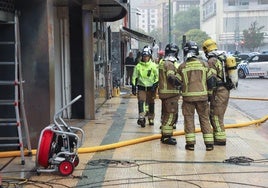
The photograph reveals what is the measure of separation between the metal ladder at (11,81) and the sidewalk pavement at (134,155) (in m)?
0.38

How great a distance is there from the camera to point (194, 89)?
8.41 m

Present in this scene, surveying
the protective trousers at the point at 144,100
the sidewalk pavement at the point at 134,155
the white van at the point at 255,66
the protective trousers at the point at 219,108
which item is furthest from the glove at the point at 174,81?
the white van at the point at 255,66

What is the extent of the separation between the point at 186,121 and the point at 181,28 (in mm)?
119819

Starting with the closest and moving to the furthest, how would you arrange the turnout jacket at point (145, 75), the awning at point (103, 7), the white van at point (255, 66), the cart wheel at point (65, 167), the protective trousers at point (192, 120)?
the cart wheel at point (65, 167) < the protective trousers at point (192, 120) < the turnout jacket at point (145, 75) < the awning at point (103, 7) < the white van at point (255, 66)

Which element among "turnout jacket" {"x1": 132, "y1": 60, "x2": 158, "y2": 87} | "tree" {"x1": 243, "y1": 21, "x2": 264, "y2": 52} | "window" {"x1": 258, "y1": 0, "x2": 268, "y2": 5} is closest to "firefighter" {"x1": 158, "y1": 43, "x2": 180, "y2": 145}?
"turnout jacket" {"x1": 132, "y1": 60, "x2": 158, "y2": 87}

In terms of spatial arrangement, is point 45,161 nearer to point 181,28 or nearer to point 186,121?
point 186,121

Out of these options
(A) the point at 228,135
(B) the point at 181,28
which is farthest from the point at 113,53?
(B) the point at 181,28

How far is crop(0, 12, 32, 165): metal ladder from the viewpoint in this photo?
7.39 metres

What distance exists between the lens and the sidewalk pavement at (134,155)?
6550 millimetres

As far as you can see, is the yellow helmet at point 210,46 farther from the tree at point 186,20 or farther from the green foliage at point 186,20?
the green foliage at point 186,20

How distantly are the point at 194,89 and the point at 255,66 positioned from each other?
25256 mm

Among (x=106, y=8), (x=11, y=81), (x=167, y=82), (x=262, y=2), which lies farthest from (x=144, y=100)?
(x=262, y=2)

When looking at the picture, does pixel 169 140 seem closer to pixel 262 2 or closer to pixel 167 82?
pixel 167 82

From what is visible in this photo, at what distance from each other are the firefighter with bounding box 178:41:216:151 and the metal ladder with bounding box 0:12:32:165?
2636 millimetres
